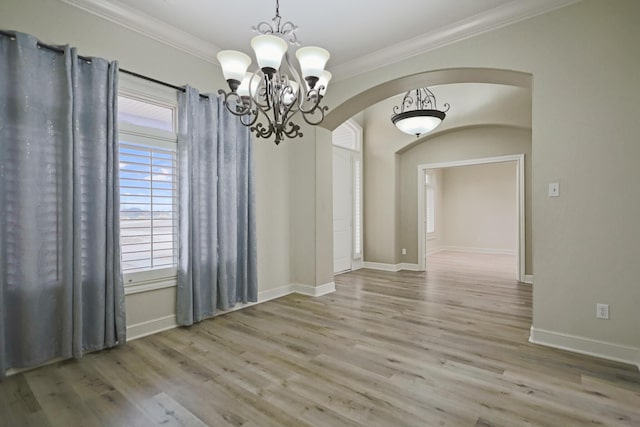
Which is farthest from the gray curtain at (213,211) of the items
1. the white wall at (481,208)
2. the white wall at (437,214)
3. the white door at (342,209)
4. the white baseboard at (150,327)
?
the white wall at (481,208)

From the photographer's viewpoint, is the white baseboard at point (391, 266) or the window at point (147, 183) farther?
the white baseboard at point (391, 266)

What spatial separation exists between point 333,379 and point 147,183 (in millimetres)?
2511

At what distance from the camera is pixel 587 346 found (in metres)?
2.70

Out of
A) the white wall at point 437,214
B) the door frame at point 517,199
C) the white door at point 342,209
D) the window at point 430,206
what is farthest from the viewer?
the white wall at point 437,214

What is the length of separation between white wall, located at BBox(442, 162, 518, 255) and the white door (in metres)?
5.12

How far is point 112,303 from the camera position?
2.81 metres

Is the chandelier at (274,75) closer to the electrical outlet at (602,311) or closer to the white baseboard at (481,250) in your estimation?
the electrical outlet at (602,311)

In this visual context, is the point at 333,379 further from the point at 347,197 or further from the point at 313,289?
the point at 347,197

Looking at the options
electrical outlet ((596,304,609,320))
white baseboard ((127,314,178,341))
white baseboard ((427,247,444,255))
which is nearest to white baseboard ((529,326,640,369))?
electrical outlet ((596,304,609,320))

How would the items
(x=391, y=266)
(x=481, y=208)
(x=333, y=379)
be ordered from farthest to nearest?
(x=481, y=208), (x=391, y=266), (x=333, y=379)

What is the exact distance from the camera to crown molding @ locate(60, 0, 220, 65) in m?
2.80

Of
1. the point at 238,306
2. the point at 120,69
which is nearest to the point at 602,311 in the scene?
the point at 238,306

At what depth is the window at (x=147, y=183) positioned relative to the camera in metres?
3.03

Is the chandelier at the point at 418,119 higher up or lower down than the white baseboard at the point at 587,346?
higher up
